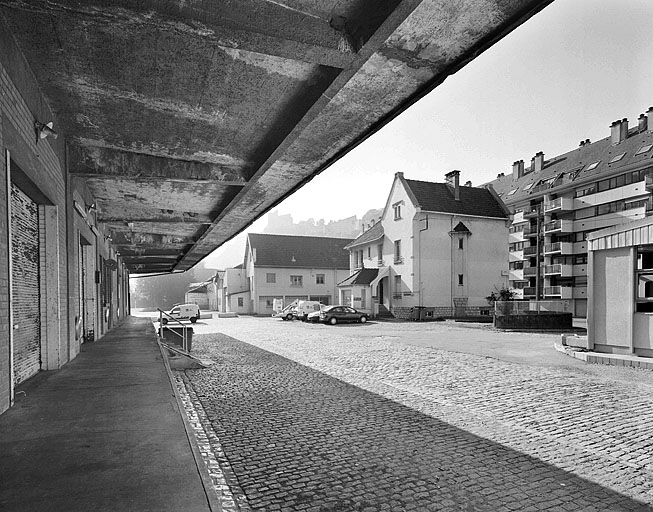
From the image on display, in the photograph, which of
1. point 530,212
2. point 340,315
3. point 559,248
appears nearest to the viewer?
point 340,315

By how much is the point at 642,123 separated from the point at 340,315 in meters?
33.7

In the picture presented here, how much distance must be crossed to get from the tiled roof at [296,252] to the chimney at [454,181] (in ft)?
52.2

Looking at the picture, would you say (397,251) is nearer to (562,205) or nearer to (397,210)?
(397,210)

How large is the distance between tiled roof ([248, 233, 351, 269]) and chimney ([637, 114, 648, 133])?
1214 inches

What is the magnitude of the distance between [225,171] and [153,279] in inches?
3360

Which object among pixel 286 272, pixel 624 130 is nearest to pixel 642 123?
pixel 624 130

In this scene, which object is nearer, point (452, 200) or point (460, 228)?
point (460, 228)

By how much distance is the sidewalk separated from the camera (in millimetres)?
2992

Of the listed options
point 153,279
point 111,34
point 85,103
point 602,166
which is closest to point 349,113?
point 111,34

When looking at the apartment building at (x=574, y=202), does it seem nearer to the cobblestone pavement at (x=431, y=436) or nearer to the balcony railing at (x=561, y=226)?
the balcony railing at (x=561, y=226)

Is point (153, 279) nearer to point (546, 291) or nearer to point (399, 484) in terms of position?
point (546, 291)

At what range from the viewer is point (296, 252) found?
167ft

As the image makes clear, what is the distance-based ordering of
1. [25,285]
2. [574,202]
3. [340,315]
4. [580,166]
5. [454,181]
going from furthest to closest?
[580,166]
[574,202]
[454,181]
[340,315]
[25,285]

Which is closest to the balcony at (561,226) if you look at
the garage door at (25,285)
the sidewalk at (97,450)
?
the sidewalk at (97,450)
